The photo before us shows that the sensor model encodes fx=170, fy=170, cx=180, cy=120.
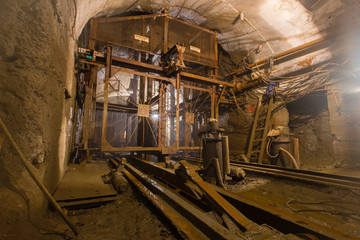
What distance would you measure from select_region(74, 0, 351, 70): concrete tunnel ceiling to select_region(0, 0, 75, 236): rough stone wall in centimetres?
380

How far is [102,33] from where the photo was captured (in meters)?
6.43

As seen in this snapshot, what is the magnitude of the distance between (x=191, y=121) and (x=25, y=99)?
23.3 feet

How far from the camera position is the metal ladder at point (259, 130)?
24.5 feet

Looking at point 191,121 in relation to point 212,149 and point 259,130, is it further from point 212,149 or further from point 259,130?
point 212,149

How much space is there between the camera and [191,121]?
8656 millimetres

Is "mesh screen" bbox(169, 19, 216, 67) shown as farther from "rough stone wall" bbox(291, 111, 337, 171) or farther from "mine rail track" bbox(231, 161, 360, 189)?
"mine rail track" bbox(231, 161, 360, 189)

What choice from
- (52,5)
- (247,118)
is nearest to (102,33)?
(52,5)

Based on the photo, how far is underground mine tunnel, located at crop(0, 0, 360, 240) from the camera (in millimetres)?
1850

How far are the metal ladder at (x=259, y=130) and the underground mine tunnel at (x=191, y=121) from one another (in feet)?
0.17

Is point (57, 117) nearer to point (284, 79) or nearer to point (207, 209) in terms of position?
point (207, 209)

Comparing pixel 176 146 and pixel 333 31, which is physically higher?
pixel 333 31

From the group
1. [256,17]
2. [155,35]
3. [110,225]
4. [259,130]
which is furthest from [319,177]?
[155,35]

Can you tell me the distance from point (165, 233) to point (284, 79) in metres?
7.67

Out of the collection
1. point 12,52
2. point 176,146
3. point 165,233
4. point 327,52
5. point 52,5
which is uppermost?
point 327,52
